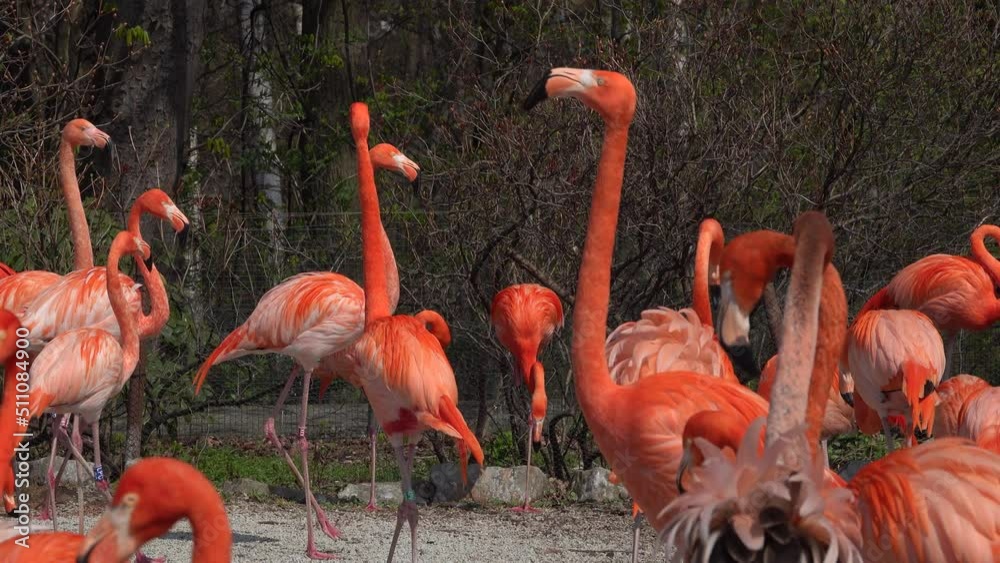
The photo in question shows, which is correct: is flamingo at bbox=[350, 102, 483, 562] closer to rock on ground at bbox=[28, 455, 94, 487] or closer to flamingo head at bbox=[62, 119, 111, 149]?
flamingo head at bbox=[62, 119, 111, 149]

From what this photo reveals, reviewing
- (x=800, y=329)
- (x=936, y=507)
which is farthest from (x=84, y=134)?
(x=936, y=507)

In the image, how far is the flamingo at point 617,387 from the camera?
11.4 feet

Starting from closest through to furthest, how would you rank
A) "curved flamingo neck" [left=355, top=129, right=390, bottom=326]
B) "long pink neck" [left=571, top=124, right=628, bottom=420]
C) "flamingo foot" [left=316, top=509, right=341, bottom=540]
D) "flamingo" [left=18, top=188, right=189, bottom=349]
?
"long pink neck" [left=571, top=124, right=628, bottom=420] → "curved flamingo neck" [left=355, top=129, right=390, bottom=326] → "flamingo foot" [left=316, top=509, right=341, bottom=540] → "flamingo" [left=18, top=188, right=189, bottom=349]

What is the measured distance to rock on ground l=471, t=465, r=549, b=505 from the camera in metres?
7.30

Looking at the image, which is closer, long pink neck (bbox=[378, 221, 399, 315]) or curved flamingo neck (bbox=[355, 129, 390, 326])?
curved flamingo neck (bbox=[355, 129, 390, 326])

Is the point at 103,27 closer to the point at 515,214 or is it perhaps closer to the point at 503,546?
the point at 515,214

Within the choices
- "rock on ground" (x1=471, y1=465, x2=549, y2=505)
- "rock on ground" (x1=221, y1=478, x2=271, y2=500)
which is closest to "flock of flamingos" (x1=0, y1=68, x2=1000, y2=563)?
"rock on ground" (x1=471, y1=465, x2=549, y2=505)

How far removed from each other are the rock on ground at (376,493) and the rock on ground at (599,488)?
3.64 ft

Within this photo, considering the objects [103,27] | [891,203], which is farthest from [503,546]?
[103,27]

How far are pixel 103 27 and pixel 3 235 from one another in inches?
98.7

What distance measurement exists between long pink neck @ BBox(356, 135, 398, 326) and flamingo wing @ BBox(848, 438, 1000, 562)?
11.3ft

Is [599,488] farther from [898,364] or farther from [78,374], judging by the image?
[78,374]

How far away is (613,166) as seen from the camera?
153 inches

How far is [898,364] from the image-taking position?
576 cm
